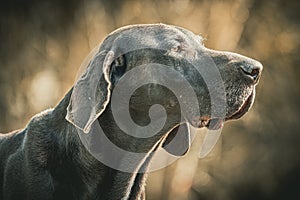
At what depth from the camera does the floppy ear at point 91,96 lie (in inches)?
191

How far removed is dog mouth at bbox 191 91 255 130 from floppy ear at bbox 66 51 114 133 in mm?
615

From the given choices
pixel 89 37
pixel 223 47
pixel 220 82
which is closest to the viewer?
pixel 220 82

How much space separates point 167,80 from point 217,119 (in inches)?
16.3

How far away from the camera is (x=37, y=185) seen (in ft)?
17.0

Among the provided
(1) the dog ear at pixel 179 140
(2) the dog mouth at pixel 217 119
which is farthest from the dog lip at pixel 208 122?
(1) the dog ear at pixel 179 140

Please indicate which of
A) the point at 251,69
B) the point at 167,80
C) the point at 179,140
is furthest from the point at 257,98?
the point at 251,69

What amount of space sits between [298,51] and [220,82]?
7417mm

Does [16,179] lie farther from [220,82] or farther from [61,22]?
[61,22]

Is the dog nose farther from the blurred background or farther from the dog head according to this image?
the blurred background

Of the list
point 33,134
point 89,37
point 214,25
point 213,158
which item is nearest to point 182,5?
point 214,25

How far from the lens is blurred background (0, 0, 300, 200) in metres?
12.0

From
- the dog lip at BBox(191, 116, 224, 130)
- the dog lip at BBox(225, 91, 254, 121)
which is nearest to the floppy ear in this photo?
the dog lip at BBox(191, 116, 224, 130)

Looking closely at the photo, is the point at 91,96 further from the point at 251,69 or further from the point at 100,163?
the point at 251,69

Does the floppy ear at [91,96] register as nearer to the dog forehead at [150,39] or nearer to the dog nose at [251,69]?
the dog forehead at [150,39]
